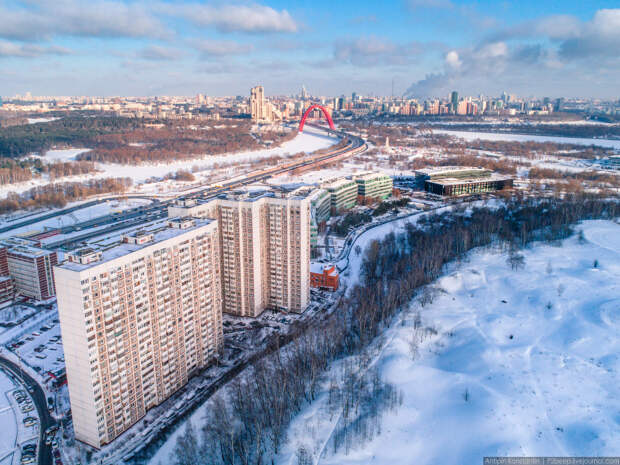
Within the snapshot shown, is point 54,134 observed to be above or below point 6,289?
above

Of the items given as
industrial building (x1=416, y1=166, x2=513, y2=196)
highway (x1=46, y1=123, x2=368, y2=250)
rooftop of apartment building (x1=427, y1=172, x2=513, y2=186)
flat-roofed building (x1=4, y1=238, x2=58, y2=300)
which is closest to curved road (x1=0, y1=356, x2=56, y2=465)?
flat-roofed building (x1=4, y1=238, x2=58, y2=300)

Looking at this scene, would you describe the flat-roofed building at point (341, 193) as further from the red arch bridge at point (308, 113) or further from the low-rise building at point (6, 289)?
the red arch bridge at point (308, 113)

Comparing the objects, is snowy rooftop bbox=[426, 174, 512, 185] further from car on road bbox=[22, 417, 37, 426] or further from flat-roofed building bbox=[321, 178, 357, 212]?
car on road bbox=[22, 417, 37, 426]

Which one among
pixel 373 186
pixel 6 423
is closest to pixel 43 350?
pixel 6 423

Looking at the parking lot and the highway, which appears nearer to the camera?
the parking lot

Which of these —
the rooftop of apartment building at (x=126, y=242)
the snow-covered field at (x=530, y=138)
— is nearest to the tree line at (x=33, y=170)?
the rooftop of apartment building at (x=126, y=242)

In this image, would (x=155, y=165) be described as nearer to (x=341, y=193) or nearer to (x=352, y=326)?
(x=341, y=193)
